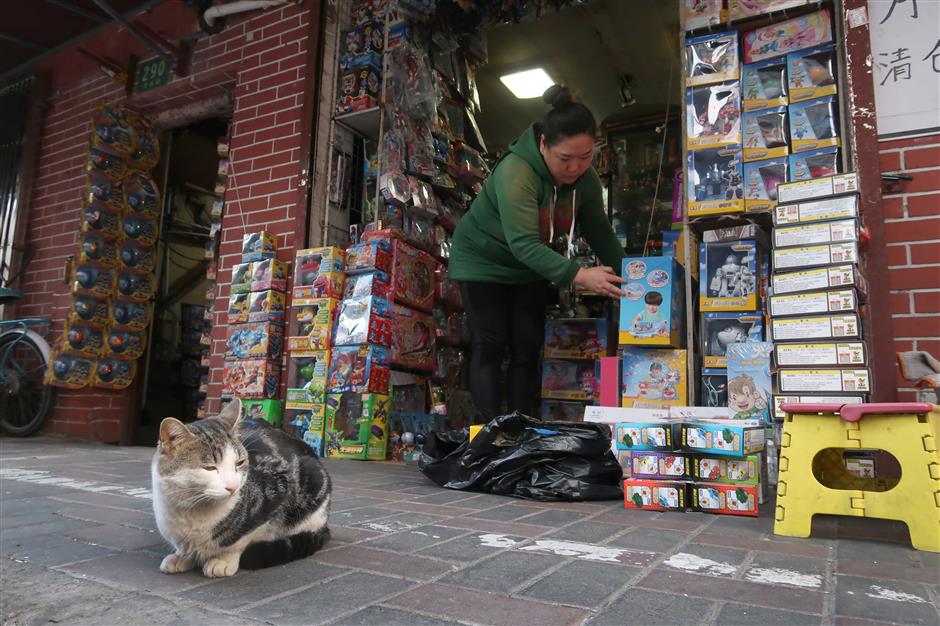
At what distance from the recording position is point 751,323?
2873 millimetres

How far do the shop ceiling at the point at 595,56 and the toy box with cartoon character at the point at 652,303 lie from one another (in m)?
3.02

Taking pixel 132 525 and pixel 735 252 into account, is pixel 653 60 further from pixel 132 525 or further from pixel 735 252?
pixel 132 525

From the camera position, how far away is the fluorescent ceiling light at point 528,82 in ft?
20.2

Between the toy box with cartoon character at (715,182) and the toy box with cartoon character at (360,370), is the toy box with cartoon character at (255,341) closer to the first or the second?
the toy box with cartoon character at (360,370)

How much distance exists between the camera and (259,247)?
4.28 m

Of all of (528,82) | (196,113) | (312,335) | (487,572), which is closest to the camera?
(487,572)

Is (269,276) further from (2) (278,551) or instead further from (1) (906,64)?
(1) (906,64)

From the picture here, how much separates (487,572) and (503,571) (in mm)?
35

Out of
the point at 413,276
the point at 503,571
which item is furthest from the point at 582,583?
the point at 413,276

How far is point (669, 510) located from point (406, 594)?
132 centimetres

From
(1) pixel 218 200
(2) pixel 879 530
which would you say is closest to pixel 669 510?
(2) pixel 879 530

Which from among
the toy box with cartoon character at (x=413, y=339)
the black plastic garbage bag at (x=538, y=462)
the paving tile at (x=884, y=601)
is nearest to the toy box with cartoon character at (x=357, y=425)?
the toy box with cartoon character at (x=413, y=339)

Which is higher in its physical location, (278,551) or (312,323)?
(312,323)

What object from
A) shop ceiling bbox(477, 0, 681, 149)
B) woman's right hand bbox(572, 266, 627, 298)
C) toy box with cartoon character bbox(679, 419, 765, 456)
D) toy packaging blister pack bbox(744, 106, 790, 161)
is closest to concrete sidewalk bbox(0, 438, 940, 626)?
toy box with cartoon character bbox(679, 419, 765, 456)
